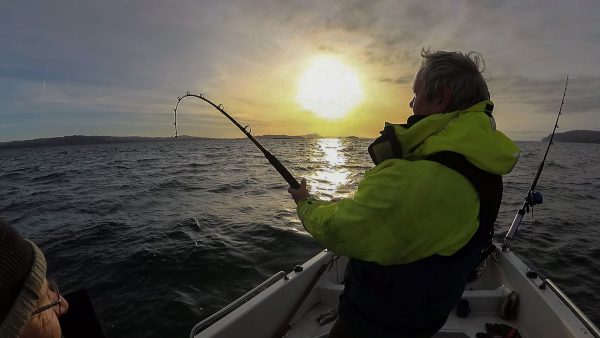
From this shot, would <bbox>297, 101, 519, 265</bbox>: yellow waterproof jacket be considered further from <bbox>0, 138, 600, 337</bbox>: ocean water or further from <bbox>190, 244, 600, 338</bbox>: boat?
<bbox>0, 138, 600, 337</bbox>: ocean water

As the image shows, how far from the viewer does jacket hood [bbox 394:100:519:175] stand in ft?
6.30

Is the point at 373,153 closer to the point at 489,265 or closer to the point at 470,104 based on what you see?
the point at 470,104

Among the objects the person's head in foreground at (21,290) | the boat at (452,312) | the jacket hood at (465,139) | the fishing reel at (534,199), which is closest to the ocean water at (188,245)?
the boat at (452,312)

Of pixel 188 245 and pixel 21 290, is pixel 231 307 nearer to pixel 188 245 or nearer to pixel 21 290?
pixel 21 290

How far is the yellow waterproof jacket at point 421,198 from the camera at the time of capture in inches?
73.6

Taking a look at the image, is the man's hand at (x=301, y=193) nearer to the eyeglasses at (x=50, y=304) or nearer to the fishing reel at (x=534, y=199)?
the eyeglasses at (x=50, y=304)

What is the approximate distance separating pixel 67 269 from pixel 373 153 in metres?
9.97

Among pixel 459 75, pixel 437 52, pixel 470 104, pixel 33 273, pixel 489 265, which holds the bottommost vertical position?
pixel 489 265

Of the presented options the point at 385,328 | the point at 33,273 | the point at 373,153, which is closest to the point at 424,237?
the point at 373,153

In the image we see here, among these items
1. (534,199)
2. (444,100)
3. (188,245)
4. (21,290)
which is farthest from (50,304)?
(188,245)

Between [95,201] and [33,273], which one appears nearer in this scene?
[33,273]

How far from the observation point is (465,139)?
1.93 meters

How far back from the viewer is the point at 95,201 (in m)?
18.4

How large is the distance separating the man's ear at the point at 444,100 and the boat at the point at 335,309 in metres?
3.02
